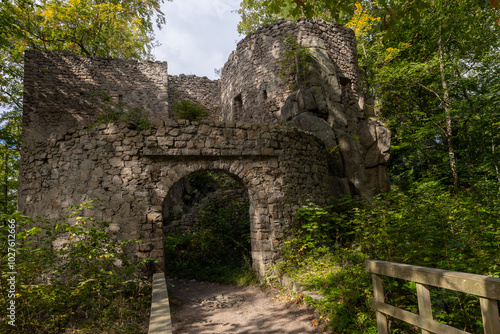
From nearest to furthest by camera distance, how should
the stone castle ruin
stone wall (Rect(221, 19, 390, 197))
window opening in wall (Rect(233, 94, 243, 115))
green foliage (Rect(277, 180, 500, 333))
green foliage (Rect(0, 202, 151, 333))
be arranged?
green foliage (Rect(277, 180, 500, 333)), green foliage (Rect(0, 202, 151, 333)), the stone castle ruin, stone wall (Rect(221, 19, 390, 197)), window opening in wall (Rect(233, 94, 243, 115))


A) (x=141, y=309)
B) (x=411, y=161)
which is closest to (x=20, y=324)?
(x=141, y=309)

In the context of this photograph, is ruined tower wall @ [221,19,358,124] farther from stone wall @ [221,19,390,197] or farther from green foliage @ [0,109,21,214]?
green foliage @ [0,109,21,214]

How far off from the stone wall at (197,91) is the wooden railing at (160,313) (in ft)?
35.8

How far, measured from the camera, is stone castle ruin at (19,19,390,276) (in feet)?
20.1

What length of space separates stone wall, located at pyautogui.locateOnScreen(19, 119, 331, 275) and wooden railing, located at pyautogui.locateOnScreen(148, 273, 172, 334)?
220 cm

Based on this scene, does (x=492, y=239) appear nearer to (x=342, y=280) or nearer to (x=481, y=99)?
(x=342, y=280)

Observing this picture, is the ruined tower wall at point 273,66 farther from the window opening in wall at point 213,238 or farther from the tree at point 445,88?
the window opening in wall at point 213,238

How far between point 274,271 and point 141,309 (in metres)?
2.79

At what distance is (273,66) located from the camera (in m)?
11.2

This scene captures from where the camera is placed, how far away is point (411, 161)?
13461 millimetres

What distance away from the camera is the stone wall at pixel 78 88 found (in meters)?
10.8

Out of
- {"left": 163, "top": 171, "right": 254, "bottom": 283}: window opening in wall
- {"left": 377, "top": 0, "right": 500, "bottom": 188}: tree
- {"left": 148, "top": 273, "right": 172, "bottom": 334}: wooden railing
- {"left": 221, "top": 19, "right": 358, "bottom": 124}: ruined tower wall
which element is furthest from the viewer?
{"left": 377, "top": 0, "right": 500, "bottom": 188}: tree

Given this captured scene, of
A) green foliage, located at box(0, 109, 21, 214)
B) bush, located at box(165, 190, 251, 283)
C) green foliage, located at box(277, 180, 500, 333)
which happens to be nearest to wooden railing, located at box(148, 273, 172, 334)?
green foliage, located at box(277, 180, 500, 333)

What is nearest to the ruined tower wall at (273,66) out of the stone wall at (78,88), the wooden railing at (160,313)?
the stone wall at (78,88)
